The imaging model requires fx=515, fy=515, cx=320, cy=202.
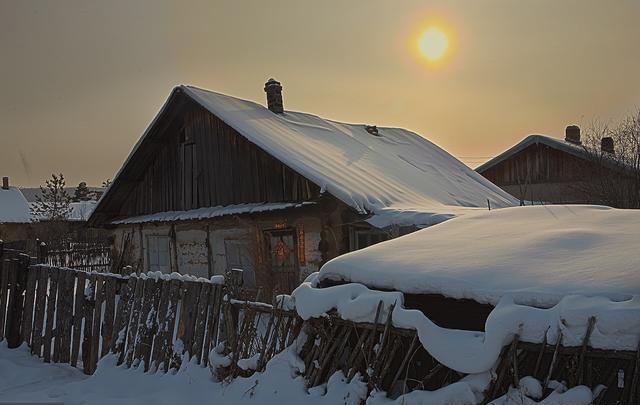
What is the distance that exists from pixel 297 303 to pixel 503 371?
1911mm

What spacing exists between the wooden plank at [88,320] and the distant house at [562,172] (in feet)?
46.9

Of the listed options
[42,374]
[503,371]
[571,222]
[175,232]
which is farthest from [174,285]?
[175,232]

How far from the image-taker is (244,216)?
12.1 metres

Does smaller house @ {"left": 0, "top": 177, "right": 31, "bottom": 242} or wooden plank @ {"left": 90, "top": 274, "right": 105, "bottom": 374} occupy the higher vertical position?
smaller house @ {"left": 0, "top": 177, "right": 31, "bottom": 242}

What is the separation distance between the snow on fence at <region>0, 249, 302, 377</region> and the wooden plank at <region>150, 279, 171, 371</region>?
0.01m

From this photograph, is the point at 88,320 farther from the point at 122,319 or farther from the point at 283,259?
the point at 283,259

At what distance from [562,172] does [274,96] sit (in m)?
14.1

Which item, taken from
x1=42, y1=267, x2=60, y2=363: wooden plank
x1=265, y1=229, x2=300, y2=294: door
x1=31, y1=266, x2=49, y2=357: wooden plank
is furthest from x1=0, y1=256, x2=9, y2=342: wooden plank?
x1=265, y1=229, x2=300, y2=294: door

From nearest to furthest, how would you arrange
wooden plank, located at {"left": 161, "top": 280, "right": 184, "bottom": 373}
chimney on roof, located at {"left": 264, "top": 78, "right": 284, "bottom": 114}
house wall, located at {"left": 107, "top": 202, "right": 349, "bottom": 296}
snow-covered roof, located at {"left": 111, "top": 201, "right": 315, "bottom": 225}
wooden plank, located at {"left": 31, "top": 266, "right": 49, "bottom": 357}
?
wooden plank, located at {"left": 161, "top": 280, "right": 184, "bottom": 373}
wooden plank, located at {"left": 31, "top": 266, "right": 49, "bottom": 357}
house wall, located at {"left": 107, "top": 202, "right": 349, "bottom": 296}
snow-covered roof, located at {"left": 111, "top": 201, "right": 315, "bottom": 225}
chimney on roof, located at {"left": 264, "top": 78, "right": 284, "bottom": 114}

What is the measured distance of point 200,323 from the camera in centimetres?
538

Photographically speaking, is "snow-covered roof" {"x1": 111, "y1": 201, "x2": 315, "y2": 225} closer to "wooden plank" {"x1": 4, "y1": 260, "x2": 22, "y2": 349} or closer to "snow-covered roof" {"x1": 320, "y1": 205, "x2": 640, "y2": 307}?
"wooden plank" {"x1": 4, "y1": 260, "x2": 22, "y2": 349}

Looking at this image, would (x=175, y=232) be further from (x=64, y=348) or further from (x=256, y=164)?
(x=64, y=348)

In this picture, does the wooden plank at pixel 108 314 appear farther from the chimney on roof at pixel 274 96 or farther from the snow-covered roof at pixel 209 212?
the chimney on roof at pixel 274 96

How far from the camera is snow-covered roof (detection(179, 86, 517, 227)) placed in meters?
10.4
